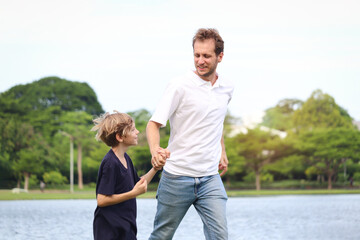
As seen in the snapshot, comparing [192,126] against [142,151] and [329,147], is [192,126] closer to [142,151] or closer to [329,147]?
[142,151]

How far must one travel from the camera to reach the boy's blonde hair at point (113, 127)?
3.78 meters

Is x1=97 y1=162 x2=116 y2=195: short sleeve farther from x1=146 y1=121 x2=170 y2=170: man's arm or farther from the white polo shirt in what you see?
the white polo shirt

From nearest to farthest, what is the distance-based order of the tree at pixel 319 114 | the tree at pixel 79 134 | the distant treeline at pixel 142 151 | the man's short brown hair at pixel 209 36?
the man's short brown hair at pixel 209 36
the distant treeline at pixel 142 151
the tree at pixel 79 134
the tree at pixel 319 114

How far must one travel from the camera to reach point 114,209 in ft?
12.1

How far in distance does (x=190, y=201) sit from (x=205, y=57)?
99 centimetres

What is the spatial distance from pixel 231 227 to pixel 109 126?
779 cm

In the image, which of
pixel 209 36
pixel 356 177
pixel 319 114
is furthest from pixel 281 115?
pixel 209 36

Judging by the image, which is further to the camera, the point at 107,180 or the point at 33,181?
the point at 33,181

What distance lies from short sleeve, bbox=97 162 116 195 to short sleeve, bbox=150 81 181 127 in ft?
1.48

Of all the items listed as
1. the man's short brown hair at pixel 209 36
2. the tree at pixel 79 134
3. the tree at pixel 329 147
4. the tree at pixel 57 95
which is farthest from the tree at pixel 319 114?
the man's short brown hair at pixel 209 36

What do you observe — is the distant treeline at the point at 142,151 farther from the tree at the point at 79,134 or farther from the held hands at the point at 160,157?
the held hands at the point at 160,157

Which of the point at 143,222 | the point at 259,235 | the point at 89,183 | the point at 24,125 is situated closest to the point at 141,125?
the point at 89,183

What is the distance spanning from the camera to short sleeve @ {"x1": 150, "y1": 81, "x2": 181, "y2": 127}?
12.7 feet

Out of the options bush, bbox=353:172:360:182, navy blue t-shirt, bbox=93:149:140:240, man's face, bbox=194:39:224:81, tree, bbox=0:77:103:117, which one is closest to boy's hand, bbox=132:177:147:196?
navy blue t-shirt, bbox=93:149:140:240
